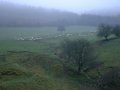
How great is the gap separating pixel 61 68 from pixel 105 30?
164ft

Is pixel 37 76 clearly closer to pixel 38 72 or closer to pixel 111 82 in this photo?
pixel 38 72

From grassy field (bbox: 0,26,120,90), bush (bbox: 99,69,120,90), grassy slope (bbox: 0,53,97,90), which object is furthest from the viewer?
bush (bbox: 99,69,120,90)

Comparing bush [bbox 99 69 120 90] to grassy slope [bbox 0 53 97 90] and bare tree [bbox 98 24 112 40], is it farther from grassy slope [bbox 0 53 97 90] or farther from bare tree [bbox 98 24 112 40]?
bare tree [bbox 98 24 112 40]

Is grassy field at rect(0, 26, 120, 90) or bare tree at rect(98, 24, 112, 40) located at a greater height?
bare tree at rect(98, 24, 112, 40)

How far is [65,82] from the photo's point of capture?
54500 millimetres

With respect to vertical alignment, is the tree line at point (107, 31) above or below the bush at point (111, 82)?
above

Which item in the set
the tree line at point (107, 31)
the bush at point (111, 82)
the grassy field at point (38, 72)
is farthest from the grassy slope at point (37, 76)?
the tree line at point (107, 31)

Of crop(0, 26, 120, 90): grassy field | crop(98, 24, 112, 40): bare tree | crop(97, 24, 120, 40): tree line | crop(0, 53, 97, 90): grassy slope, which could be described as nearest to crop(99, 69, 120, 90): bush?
crop(0, 26, 120, 90): grassy field

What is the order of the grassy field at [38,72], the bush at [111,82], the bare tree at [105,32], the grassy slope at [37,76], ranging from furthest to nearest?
the bare tree at [105,32]
the bush at [111,82]
the grassy field at [38,72]
the grassy slope at [37,76]

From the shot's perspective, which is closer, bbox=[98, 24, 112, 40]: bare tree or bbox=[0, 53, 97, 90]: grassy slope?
bbox=[0, 53, 97, 90]: grassy slope

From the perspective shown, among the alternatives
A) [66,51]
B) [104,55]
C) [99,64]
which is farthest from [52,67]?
[104,55]

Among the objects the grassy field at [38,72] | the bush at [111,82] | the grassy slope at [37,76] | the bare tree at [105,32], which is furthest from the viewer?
the bare tree at [105,32]

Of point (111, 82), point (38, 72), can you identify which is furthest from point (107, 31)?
point (111, 82)

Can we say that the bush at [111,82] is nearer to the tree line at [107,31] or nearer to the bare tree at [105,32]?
the bare tree at [105,32]
